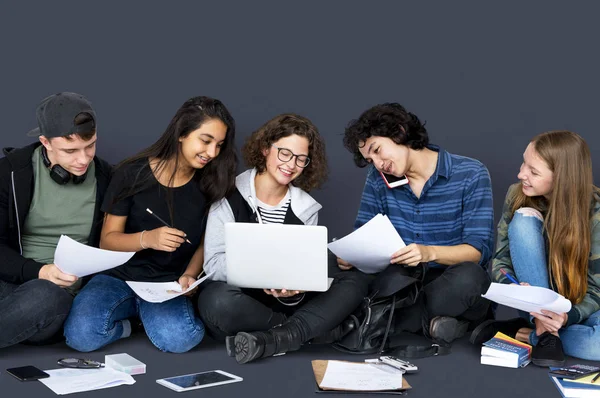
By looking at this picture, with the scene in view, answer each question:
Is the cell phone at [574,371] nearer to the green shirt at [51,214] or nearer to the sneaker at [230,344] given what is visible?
the sneaker at [230,344]

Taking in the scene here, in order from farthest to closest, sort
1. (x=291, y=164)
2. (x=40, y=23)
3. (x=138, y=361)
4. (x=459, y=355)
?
(x=40, y=23) → (x=291, y=164) → (x=459, y=355) → (x=138, y=361)

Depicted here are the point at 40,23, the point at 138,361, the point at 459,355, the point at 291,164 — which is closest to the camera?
the point at 138,361

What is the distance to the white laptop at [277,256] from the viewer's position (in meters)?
2.96

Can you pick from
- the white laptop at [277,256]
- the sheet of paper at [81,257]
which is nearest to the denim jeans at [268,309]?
the white laptop at [277,256]

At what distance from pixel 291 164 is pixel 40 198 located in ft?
3.85

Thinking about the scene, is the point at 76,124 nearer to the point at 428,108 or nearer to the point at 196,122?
the point at 196,122

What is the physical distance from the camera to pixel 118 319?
11.1 feet

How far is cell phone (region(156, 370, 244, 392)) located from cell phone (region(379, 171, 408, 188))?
126 cm

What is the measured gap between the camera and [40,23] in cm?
432

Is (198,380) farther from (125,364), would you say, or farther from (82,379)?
(82,379)

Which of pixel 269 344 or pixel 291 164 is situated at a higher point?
pixel 291 164

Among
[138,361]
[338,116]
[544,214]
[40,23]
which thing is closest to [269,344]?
[138,361]

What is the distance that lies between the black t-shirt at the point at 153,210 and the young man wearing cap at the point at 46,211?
156 mm

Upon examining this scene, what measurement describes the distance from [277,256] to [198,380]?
0.57 m
